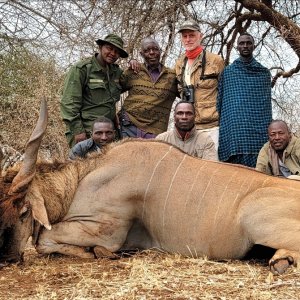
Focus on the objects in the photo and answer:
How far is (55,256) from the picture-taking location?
4141 millimetres

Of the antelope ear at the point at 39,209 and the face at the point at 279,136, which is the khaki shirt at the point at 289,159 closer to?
the face at the point at 279,136

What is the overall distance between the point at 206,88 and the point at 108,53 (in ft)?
2.98

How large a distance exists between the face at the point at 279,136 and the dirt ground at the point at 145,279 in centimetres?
146

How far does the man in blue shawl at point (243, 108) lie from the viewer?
5.50 m

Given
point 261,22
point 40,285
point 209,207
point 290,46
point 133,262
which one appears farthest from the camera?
point 261,22

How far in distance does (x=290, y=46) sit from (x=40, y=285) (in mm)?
5903

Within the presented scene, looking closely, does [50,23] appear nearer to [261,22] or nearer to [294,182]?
[261,22]

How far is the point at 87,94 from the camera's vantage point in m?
5.59

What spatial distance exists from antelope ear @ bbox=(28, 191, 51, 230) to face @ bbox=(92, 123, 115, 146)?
1.31m

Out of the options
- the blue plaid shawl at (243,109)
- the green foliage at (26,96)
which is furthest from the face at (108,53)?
the green foliage at (26,96)

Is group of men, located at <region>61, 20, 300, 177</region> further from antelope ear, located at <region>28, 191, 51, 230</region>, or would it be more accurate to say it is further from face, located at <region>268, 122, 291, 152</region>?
antelope ear, located at <region>28, 191, 51, 230</region>

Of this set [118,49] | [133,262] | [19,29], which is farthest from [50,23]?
[133,262]

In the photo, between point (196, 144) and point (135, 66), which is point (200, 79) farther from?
→ point (196, 144)

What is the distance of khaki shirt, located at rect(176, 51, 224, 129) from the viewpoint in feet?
18.4
